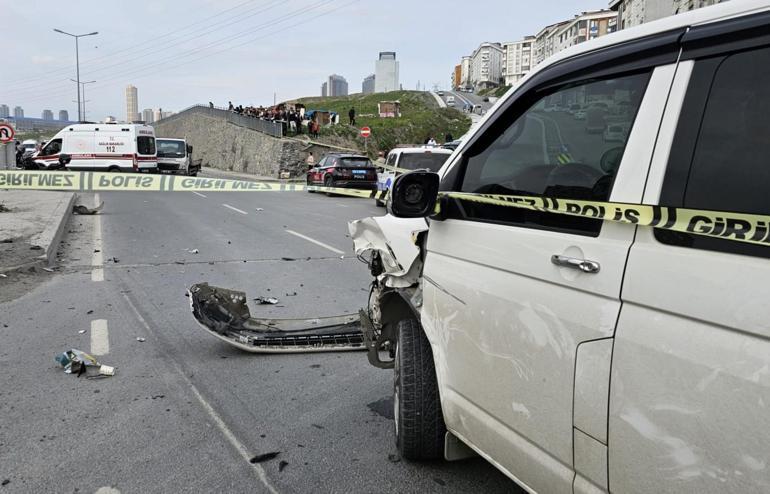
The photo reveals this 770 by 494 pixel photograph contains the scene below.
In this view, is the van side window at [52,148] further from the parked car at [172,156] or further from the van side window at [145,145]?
the parked car at [172,156]

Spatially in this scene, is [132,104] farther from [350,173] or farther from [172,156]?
[350,173]

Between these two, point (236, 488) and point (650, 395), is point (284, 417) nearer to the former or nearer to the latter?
point (236, 488)

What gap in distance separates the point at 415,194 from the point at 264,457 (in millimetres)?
1687

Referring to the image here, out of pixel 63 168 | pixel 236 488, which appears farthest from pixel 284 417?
pixel 63 168

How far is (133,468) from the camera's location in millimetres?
3322

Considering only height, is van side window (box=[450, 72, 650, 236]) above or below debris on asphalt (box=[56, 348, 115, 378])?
above

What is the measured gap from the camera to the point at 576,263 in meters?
2.05

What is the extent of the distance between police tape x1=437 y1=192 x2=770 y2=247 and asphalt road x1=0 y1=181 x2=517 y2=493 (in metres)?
1.63

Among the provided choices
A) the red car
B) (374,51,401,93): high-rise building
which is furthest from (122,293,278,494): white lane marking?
(374,51,401,93): high-rise building

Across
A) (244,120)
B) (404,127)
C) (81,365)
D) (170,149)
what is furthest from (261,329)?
(404,127)

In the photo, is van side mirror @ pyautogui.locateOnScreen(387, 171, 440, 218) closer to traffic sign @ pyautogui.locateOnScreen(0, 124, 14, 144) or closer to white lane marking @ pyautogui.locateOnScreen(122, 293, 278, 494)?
white lane marking @ pyautogui.locateOnScreen(122, 293, 278, 494)

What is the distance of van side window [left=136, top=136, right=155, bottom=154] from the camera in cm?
3281

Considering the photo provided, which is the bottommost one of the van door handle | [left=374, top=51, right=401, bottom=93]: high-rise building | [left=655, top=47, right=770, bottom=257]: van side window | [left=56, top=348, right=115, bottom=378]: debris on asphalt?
[left=56, top=348, right=115, bottom=378]: debris on asphalt

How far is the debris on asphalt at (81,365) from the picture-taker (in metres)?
4.72
